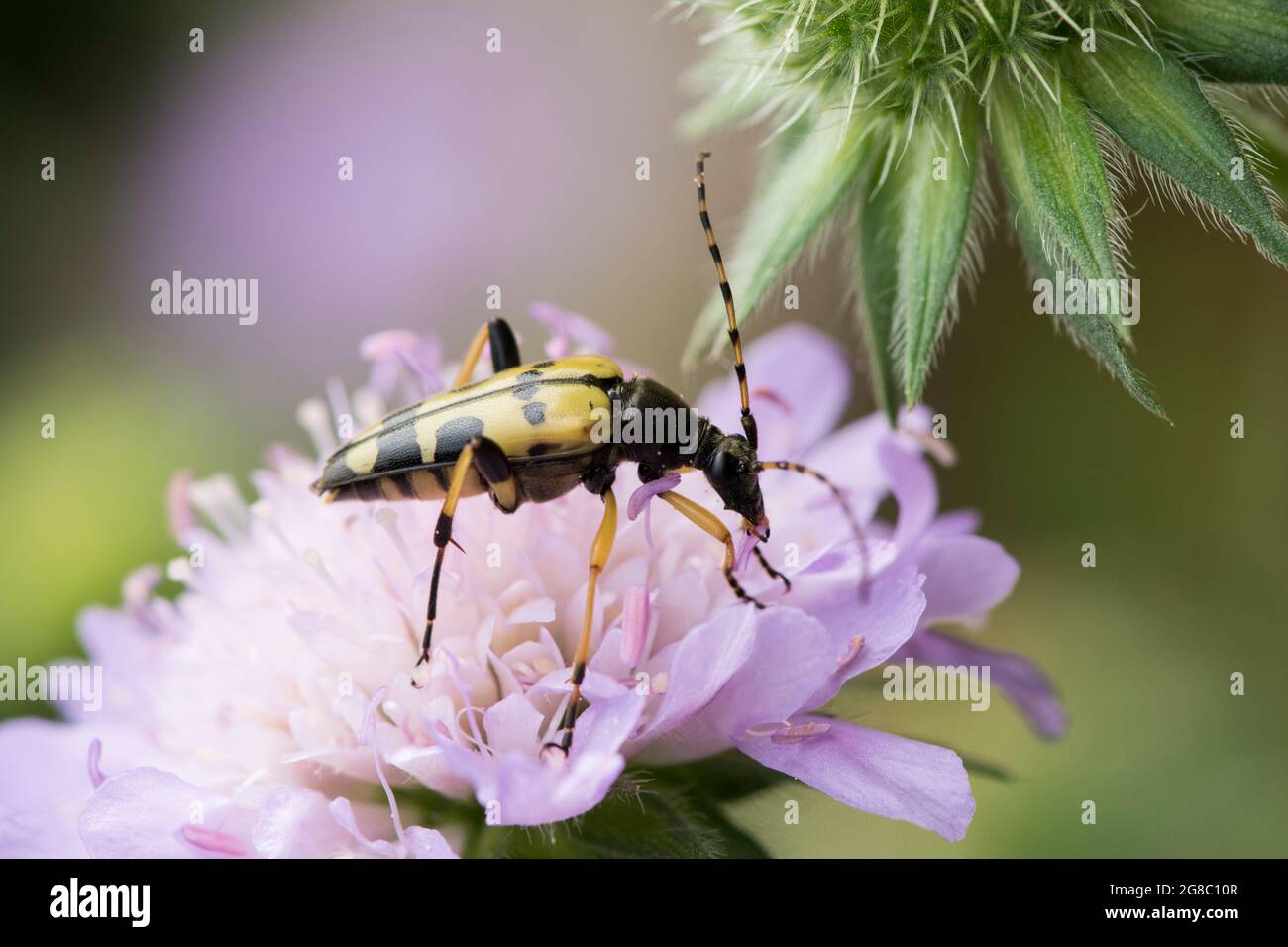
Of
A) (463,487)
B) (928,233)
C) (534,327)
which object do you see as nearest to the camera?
(928,233)

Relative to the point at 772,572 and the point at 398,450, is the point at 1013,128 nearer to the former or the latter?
the point at 772,572

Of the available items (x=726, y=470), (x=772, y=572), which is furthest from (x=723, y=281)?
(x=772, y=572)

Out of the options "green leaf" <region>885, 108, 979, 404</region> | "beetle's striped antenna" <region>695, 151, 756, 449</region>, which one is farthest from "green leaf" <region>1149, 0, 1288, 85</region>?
"beetle's striped antenna" <region>695, 151, 756, 449</region>

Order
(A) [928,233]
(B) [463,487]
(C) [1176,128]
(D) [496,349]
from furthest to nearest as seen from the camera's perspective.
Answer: (D) [496,349]
(B) [463,487]
(A) [928,233]
(C) [1176,128]

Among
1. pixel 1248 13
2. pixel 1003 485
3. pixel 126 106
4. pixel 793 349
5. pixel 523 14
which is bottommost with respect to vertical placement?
pixel 1003 485

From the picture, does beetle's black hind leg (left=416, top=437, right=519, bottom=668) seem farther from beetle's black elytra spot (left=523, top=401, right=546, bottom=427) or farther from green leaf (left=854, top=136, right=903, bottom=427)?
green leaf (left=854, top=136, right=903, bottom=427)
